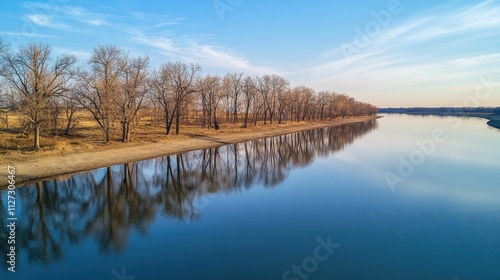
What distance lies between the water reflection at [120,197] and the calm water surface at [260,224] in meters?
0.09

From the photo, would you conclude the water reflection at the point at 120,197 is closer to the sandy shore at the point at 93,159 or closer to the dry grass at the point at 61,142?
the sandy shore at the point at 93,159

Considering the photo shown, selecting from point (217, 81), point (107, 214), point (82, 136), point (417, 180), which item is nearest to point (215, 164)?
point (107, 214)

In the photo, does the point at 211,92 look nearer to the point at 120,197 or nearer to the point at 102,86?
the point at 102,86

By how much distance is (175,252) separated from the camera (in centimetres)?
1186

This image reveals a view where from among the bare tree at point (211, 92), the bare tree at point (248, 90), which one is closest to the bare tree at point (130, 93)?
the bare tree at point (211, 92)

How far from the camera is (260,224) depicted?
1494 centimetres

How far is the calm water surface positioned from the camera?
420 inches

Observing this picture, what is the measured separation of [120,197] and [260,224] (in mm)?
10297

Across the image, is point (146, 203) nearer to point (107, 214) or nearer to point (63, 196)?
point (107, 214)

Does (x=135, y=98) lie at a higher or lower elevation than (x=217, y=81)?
lower

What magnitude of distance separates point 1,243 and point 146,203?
23.2 feet

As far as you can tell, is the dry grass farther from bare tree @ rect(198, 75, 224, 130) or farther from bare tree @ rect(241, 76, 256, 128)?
bare tree @ rect(241, 76, 256, 128)

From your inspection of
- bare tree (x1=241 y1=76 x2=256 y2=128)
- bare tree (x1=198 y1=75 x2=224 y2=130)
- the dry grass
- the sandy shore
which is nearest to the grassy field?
the dry grass

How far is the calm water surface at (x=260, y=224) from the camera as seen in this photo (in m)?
10.7
